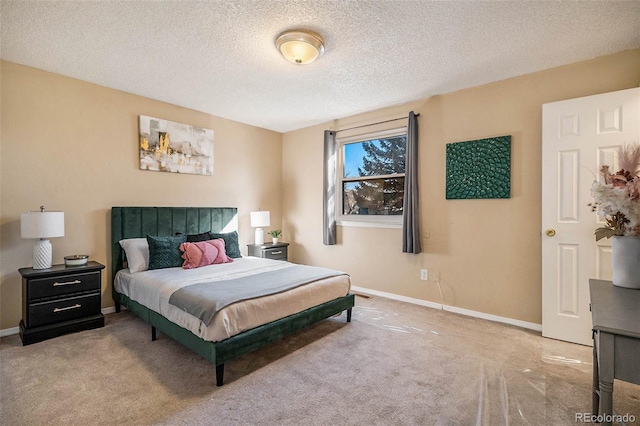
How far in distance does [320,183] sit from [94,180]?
10.1 ft

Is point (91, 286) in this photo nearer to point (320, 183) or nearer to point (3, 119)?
point (3, 119)

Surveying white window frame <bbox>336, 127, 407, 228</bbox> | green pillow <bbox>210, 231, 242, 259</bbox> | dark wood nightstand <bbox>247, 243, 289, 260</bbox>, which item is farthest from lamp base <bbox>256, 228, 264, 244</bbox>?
white window frame <bbox>336, 127, 407, 228</bbox>

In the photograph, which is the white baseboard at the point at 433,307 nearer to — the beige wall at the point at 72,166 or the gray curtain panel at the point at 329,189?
the beige wall at the point at 72,166

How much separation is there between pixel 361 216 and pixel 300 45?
2684 mm

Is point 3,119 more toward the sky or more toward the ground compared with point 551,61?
more toward the ground

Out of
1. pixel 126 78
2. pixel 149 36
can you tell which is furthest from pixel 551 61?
pixel 126 78

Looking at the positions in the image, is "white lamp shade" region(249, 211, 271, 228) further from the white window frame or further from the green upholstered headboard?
the white window frame

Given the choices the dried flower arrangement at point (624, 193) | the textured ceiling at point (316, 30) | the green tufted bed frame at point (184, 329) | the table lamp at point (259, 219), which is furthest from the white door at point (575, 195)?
the table lamp at point (259, 219)

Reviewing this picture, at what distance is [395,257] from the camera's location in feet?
13.7

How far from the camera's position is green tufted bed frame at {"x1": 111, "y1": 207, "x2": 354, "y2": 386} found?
217 centimetres

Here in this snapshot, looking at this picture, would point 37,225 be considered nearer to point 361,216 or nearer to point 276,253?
point 276,253

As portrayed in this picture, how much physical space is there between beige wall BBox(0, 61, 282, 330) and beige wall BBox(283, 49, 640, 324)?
283 centimetres

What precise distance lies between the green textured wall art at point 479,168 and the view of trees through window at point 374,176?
725mm

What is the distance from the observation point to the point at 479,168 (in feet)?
11.3
